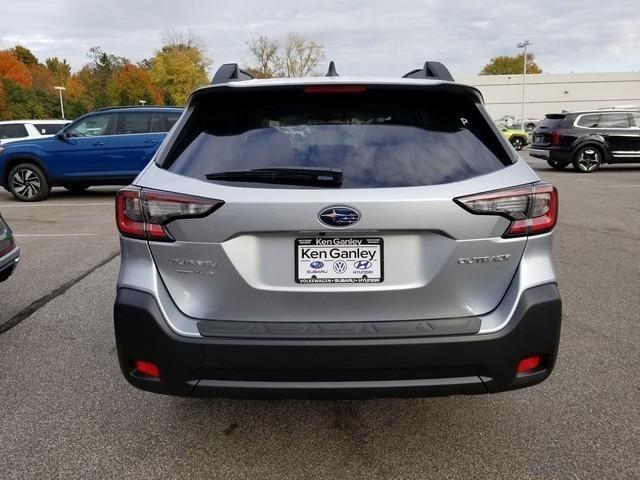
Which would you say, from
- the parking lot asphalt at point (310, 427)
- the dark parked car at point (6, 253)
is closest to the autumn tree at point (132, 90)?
the dark parked car at point (6, 253)

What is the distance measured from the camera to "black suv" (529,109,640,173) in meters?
16.7

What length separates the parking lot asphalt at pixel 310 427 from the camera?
2523mm

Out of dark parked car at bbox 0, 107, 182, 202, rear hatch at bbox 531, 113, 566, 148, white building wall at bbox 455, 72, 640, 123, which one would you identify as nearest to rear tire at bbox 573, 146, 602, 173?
rear hatch at bbox 531, 113, 566, 148

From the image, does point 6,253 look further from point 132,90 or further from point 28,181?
point 132,90

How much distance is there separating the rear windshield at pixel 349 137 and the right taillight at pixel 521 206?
→ 0.43 ft

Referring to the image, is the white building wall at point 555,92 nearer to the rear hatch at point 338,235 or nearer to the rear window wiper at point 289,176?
the rear hatch at point 338,235

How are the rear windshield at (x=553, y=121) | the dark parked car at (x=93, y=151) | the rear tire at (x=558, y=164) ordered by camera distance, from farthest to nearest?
the rear tire at (x=558, y=164) → the rear windshield at (x=553, y=121) → the dark parked car at (x=93, y=151)

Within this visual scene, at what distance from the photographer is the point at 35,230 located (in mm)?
8602

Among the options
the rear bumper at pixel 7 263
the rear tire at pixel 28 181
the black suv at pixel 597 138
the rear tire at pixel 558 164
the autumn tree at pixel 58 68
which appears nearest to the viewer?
the rear bumper at pixel 7 263

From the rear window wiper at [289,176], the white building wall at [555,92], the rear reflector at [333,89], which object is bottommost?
the rear window wiper at [289,176]

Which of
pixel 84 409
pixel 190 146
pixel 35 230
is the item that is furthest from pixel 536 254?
pixel 35 230

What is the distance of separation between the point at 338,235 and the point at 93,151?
11.0m

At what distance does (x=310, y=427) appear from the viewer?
9.42ft

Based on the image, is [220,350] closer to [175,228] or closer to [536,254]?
[175,228]
